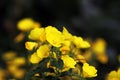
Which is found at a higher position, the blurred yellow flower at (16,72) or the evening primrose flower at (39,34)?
the blurred yellow flower at (16,72)

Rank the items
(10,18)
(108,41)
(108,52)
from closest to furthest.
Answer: (108,52), (108,41), (10,18)

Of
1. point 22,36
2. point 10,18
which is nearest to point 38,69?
point 22,36

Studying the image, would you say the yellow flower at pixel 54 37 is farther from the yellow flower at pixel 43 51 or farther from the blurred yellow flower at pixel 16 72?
the blurred yellow flower at pixel 16 72

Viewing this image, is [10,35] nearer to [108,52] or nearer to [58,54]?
[108,52]

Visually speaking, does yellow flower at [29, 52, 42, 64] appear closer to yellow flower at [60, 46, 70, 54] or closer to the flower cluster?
the flower cluster

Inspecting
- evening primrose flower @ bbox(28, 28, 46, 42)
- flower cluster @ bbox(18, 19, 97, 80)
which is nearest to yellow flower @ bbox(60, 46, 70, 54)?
flower cluster @ bbox(18, 19, 97, 80)

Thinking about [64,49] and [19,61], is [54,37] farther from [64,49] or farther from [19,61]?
[19,61]

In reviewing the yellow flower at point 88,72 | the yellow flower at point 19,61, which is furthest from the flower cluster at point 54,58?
the yellow flower at point 19,61
